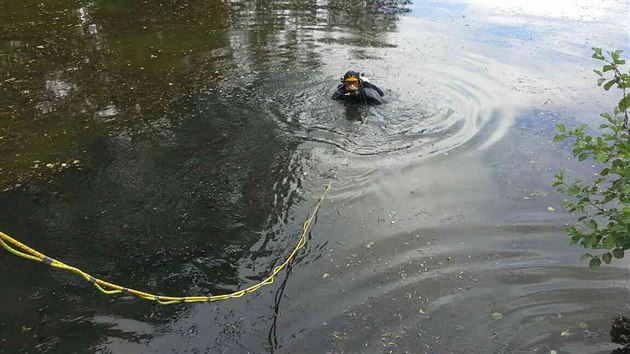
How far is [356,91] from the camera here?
8.48 m

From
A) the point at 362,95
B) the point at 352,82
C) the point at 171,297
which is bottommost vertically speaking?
the point at 171,297

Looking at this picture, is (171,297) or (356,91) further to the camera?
(356,91)

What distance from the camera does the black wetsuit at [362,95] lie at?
8.58 meters

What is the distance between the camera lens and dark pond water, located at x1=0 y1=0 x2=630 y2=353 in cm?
459

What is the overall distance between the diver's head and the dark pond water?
1.31 ft

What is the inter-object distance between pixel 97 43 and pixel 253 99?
16.2 ft

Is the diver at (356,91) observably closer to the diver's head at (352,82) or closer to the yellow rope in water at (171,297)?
the diver's head at (352,82)

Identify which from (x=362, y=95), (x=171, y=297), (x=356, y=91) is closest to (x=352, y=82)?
(x=356, y=91)

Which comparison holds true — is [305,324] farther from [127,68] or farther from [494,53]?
[494,53]

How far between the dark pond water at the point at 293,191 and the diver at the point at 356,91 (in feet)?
0.68

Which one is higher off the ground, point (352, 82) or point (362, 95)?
point (352, 82)

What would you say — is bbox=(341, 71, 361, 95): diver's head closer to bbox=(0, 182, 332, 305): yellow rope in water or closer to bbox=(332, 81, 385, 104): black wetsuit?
bbox=(332, 81, 385, 104): black wetsuit

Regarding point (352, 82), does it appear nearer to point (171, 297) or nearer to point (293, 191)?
point (293, 191)

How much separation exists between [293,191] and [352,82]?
9.15ft
